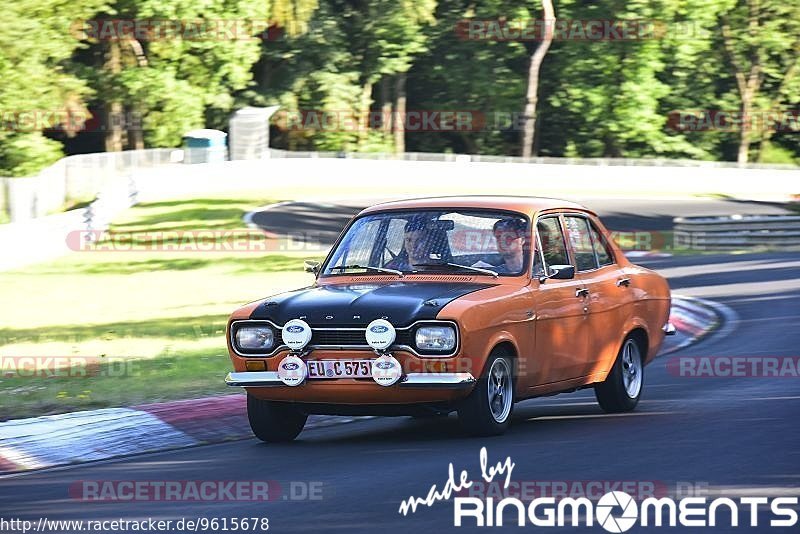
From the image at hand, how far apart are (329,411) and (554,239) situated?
7.48 ft

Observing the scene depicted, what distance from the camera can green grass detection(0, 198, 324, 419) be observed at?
12516 millimetres

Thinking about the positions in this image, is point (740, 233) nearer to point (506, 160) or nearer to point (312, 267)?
point (312, 267)

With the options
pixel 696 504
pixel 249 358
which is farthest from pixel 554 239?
pixel 696 504

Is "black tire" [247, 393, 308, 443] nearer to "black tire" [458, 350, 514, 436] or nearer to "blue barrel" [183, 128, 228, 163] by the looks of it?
"black tire" [458, 350, 514, 436]

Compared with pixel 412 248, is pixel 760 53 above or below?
above

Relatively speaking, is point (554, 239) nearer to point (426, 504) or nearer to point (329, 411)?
point (329, 411)

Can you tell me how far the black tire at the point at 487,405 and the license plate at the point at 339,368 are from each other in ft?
2.18

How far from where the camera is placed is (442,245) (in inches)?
389

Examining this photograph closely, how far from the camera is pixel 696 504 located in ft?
23.0

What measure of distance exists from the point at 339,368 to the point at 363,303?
0.43 meters

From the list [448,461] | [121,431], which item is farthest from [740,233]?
[448,461]

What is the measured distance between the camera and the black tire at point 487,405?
8.92 m

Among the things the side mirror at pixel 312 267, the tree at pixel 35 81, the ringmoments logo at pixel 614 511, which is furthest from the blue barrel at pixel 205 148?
the ringmoments logo at pixel 614 511

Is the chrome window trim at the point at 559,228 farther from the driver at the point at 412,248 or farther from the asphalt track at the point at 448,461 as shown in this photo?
the asphalt track at the point at 448,461
